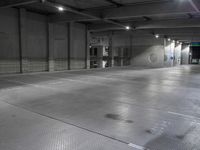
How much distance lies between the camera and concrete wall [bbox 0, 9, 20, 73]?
9639 millimetres

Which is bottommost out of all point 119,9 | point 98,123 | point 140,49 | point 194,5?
point 98,123

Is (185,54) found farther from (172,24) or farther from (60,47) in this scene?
(60,47)

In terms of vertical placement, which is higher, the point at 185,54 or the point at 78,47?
the point at 185,54

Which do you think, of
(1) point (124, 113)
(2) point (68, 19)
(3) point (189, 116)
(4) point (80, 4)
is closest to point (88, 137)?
(1) point (124, 113)

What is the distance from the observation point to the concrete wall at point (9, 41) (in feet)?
31.6

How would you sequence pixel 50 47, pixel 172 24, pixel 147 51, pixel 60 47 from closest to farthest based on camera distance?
pixel 50 47 → pixel 172 24 → pixel 60 47 → pixel 147 51

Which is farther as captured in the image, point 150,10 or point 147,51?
point 147,51

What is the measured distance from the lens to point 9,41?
32.6 ft

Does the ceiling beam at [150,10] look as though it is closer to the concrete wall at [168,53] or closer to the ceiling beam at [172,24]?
the ceiling beam at [172,24]

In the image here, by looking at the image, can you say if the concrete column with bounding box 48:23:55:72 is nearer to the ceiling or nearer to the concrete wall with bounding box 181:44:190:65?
the ceiling

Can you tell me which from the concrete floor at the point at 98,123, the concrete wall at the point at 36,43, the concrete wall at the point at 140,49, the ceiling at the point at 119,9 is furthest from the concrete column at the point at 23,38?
the concrete wall at the point at 140,49

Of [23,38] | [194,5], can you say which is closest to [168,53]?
[194,5]

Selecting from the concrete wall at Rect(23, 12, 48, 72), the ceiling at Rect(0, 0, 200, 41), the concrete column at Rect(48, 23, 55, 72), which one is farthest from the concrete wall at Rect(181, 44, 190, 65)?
the concrete wall at Rect(23, 12, 48, 72)

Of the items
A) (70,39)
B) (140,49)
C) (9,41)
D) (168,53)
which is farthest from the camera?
(168,53)
